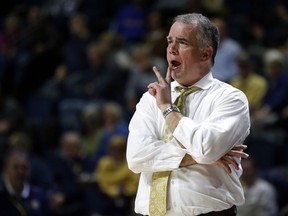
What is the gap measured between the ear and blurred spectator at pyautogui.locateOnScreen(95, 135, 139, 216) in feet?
14.0

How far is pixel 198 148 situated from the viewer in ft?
12.2

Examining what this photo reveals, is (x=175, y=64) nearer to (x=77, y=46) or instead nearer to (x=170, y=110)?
(x=170, y=110)

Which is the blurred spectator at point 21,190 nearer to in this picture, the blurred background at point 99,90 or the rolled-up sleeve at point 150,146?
the blurred background at point 99,90

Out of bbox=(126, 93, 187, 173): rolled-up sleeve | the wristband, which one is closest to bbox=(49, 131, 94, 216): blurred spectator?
bbox=(126, 93, 187, 173): rolled-up sleeve

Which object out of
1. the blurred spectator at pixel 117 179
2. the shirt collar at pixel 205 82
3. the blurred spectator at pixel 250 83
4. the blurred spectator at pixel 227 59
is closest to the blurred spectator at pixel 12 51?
the blurred spectator at pixel 227 59

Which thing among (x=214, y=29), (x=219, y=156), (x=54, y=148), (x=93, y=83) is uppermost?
(x=214, y=29)

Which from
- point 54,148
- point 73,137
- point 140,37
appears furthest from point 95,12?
point 73,137

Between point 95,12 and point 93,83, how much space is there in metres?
2.34

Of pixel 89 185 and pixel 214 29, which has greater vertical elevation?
pixel 214 29

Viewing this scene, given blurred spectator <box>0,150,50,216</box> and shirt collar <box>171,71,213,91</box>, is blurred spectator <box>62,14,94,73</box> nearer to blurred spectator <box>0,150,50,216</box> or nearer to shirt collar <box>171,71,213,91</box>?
blurred spectator <box>0,150,50,216</box>

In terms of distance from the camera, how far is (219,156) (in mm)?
3744

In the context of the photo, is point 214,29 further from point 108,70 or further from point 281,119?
point 108,70

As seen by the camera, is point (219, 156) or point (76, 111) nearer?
point (219, 156)

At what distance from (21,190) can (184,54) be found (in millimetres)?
3614
